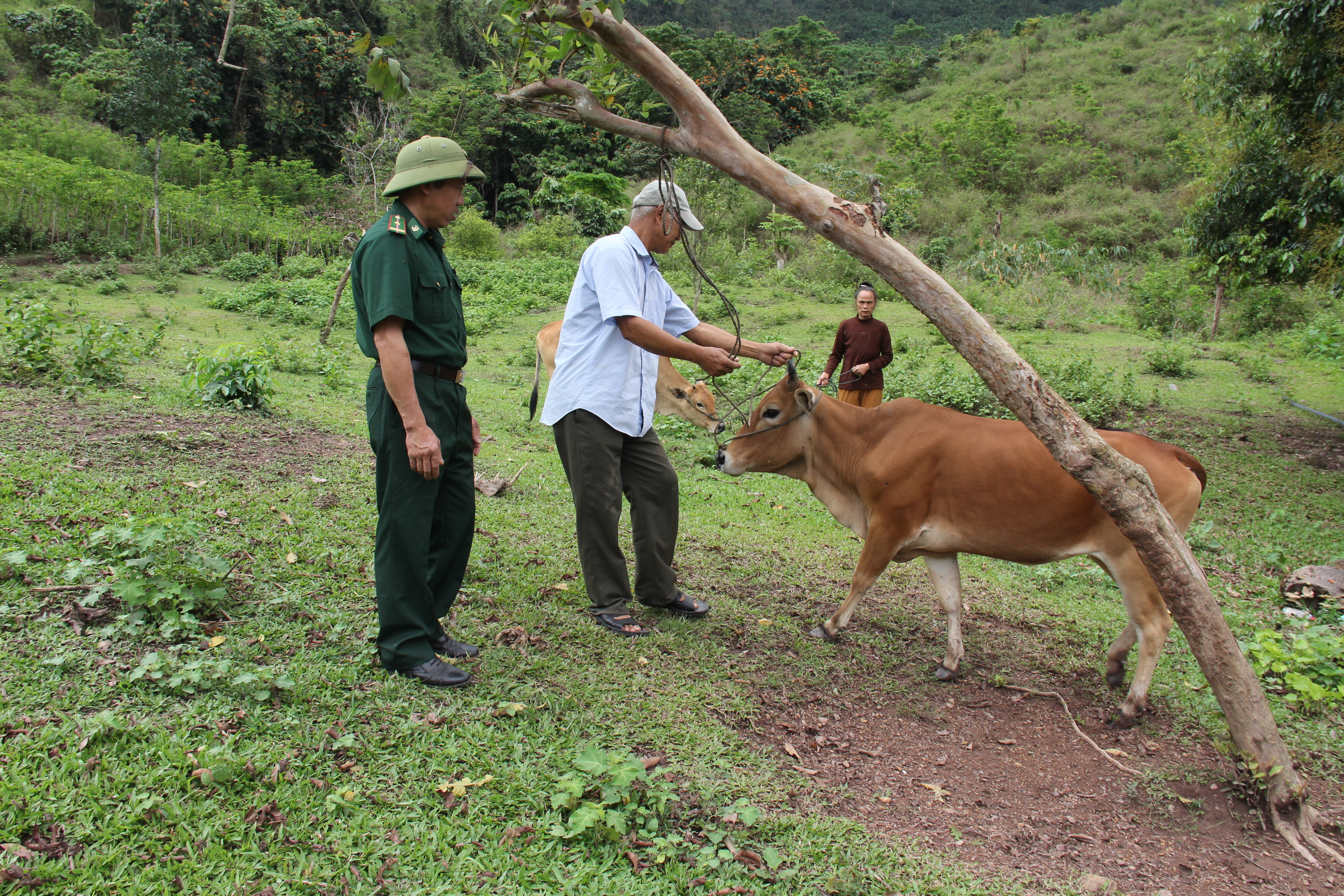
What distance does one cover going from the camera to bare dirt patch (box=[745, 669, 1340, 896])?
10.1 ft

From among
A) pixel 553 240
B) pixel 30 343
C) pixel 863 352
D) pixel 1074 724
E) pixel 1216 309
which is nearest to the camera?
pixel 1074 724

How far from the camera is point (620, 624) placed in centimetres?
437

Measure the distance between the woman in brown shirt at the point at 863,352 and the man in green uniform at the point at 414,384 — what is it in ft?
17.8

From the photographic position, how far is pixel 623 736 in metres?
3.46

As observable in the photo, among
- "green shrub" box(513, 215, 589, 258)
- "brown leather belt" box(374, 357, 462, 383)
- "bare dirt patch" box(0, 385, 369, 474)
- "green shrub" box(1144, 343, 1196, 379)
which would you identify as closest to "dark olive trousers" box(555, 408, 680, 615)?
"brown leather belt" box(374, 357, 462, 383)

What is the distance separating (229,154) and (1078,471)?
117ft

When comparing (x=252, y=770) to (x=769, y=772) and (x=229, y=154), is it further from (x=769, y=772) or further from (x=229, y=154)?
(x=229, y=154)

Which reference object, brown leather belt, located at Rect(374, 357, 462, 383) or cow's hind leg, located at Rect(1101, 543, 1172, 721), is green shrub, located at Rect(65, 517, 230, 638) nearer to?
brown leather belt, located at Rect(374, 357, 462, 383)

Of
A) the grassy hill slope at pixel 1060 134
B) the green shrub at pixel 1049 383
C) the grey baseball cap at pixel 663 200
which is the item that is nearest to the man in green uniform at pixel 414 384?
the grey baseball cap at pixel 663 200

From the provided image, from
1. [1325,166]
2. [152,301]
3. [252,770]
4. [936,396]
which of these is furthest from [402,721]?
[152,301]

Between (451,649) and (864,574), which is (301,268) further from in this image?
(864,574)

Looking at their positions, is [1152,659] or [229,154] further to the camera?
[229,154]

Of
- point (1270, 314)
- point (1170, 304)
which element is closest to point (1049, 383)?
point (1270, 314)

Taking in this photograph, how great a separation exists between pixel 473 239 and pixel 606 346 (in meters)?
24.0
